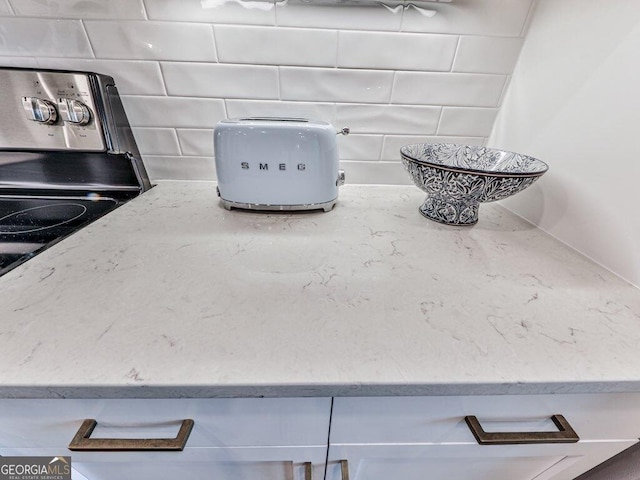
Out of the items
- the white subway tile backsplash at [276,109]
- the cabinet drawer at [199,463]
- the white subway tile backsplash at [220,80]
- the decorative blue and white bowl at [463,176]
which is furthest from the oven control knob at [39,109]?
the decorative blue and white bowl at [463,176]

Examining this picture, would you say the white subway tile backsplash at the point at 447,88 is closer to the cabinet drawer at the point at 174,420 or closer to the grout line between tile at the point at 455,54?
the grout line between tile at the point at 455,54

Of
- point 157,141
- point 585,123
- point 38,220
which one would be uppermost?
point 585,123

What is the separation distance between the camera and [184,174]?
2.45ft

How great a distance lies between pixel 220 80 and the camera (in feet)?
2.08

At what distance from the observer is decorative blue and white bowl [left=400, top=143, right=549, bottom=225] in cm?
48

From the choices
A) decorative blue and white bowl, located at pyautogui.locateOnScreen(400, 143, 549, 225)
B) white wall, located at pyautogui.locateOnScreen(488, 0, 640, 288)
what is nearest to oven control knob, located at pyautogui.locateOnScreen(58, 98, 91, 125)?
decorative blue and white bowl, located at pyautogui.locateOnScreen(400, 143, 549, 225)

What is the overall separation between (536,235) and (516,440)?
405mm

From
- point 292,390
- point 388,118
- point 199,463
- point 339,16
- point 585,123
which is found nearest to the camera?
point 292,390

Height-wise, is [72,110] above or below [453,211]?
above

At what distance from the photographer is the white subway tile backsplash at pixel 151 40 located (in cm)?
58

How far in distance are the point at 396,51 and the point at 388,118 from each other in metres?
0.14

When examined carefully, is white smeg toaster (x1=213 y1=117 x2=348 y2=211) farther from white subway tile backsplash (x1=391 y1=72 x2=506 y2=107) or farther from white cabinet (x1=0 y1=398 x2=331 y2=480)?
white cabinet (x1=0 y1=398 x2=331 y2=480)
